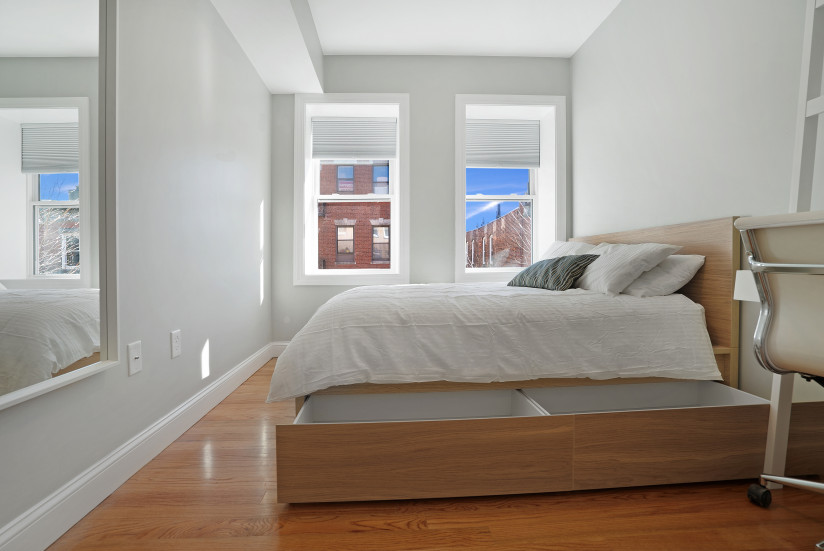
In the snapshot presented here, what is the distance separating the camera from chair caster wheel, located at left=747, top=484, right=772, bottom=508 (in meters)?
1.29

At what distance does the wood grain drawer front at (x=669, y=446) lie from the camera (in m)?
1.36

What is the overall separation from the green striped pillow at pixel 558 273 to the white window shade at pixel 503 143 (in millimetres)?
1597

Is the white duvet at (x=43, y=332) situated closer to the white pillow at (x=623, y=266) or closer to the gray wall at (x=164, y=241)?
the gray wall at (x=164, y=241)

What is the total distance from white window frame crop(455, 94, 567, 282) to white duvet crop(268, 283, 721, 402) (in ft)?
5.91

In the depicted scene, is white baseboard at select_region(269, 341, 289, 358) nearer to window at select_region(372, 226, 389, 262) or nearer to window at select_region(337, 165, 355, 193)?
window at select_region(372, 226, 389, 262)

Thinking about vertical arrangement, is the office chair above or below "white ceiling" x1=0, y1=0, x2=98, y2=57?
below

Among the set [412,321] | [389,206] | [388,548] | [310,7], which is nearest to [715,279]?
[412,321]

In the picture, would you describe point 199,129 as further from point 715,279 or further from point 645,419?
point 715,279

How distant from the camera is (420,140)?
342 cm

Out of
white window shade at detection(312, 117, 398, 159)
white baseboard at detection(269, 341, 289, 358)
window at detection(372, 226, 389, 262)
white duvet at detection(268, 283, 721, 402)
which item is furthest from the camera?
window at detection(372, 226, 389, 262)

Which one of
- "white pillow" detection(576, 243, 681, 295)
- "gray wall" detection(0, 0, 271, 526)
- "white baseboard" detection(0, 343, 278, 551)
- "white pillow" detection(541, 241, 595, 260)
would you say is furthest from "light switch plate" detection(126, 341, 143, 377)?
"white pillow" detection(541, 241, 595, 260)

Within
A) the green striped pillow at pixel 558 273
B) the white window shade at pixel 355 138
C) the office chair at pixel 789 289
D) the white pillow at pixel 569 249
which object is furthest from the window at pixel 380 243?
the office chair at pixel 789 289

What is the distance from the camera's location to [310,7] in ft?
9.10

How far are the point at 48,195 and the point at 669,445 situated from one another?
212cm
